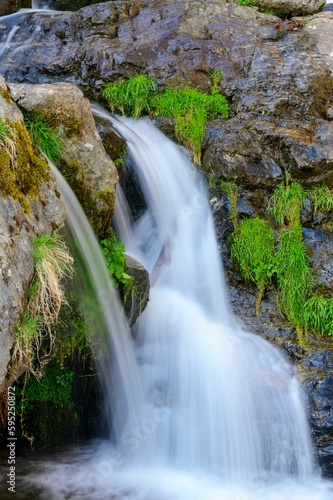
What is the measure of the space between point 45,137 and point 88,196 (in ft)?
2.20

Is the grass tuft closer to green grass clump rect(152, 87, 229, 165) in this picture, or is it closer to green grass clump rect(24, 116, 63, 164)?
green grass clump rect(24, 116, 63, 164)

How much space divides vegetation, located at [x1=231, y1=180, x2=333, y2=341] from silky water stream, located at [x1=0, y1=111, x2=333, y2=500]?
0.62 meters

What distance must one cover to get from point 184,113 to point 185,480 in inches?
196

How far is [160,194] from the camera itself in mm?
6102

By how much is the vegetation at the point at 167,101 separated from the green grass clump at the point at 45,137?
2632mm

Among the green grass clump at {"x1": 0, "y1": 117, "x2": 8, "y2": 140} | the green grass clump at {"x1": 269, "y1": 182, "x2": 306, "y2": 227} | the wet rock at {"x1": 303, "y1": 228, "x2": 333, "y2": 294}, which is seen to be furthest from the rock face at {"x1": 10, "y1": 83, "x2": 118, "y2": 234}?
the wet rock at {"x1": 303, "y1": 228, "x2": 333, "y2": 294}

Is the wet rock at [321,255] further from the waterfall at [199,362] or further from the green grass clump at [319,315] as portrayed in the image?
the waterfall at [199,362]

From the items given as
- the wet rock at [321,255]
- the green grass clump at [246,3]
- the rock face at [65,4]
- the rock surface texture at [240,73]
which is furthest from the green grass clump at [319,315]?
the rock face at [65,4]

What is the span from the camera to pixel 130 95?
7.35m

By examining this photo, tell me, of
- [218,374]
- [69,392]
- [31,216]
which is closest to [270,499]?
[218,374]

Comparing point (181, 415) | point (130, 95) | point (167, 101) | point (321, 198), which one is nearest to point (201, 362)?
point (181, 415)

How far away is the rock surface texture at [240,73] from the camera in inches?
234

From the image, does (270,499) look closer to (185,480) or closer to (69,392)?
(185,480)

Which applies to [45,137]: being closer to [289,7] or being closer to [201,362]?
[201,362]
